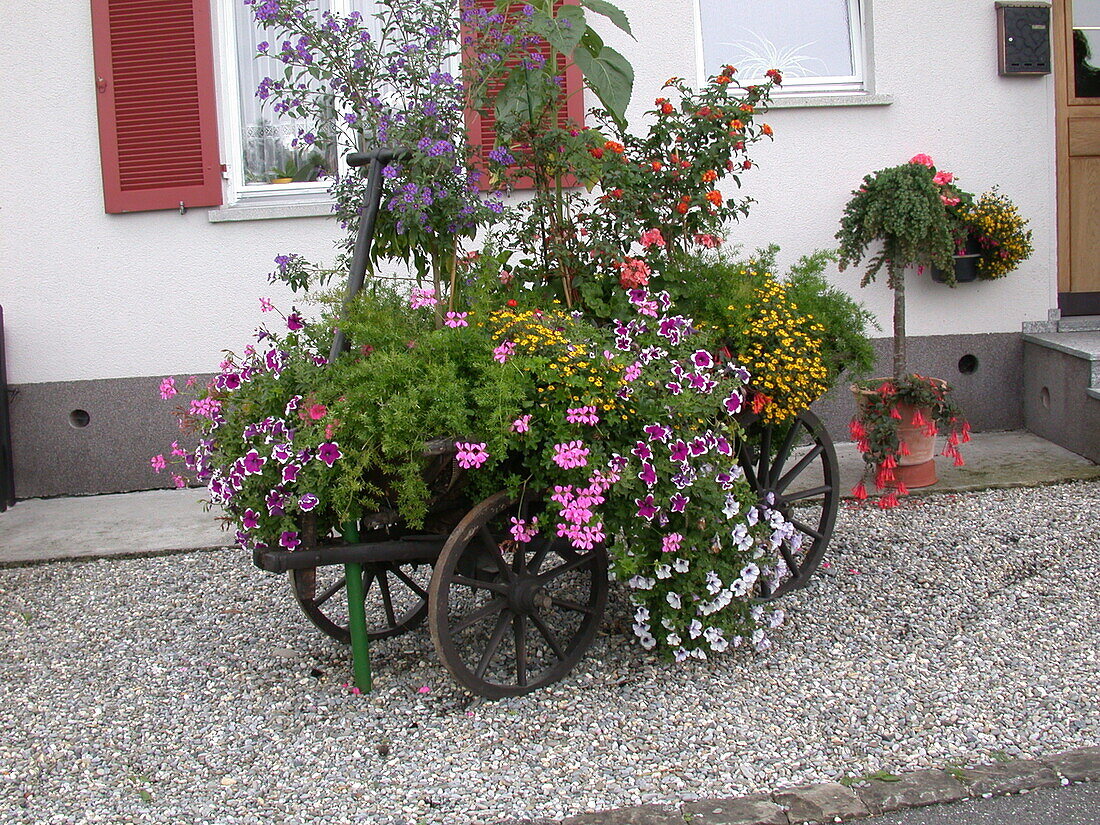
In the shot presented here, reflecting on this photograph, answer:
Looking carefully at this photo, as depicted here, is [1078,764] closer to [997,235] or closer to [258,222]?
[997,235]

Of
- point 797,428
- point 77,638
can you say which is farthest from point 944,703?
point 77,638

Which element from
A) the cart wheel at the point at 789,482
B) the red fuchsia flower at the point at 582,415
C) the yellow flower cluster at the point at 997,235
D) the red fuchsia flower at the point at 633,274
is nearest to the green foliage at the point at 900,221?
the yellow flower cluster at the point at 997,235

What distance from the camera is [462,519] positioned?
11.2 feet

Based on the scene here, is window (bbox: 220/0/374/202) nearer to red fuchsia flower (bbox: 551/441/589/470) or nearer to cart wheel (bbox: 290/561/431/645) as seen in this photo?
cart wheel (bbox: 290/561/431/645)

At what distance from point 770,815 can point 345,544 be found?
1.42m

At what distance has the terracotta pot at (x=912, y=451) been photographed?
560cm

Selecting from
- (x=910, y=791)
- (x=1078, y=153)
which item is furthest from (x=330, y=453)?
(x=1078, y=153)

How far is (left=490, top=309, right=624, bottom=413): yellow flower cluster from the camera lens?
327 cm

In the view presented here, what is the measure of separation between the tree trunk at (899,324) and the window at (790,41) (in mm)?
1440

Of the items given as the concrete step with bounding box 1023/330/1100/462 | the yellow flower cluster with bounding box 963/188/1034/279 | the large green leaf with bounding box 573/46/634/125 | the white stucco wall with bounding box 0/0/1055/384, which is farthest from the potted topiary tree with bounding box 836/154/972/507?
the large green leaf with bounding box 573/46/634/125

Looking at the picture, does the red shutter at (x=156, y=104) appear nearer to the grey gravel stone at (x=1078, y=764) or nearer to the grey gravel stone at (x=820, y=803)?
the grey gravel stone at (x=820, y=803)

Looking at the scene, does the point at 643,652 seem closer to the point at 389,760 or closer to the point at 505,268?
→ the point at 389,760

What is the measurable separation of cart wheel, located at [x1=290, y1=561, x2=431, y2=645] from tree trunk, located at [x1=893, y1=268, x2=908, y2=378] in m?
2.74

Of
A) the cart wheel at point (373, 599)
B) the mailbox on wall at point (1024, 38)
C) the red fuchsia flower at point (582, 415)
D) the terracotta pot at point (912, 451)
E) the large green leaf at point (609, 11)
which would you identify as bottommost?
the cart wheel at point (373, 599)
